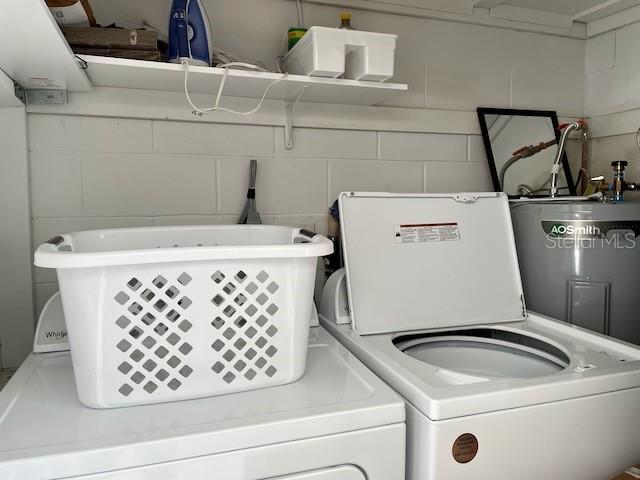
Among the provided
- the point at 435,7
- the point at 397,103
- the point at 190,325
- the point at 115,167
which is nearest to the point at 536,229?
the point at 397,103

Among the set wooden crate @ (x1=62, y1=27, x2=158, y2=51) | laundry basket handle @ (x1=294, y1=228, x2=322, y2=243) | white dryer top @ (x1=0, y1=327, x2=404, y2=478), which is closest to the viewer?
white dryer top @ (x1=0, y1=327, x2=404, y2=478)

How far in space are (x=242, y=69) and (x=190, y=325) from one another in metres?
0.75

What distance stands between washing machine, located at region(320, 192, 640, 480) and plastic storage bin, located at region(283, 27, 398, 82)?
340mm

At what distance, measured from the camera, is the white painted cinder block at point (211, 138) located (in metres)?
1.48

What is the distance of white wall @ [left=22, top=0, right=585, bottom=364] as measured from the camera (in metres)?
1.41

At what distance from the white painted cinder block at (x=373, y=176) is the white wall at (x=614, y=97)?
786mm

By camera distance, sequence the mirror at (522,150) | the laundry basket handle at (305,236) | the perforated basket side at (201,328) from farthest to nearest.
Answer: the mirror at (522,150) < the laundry basket handle at (305,236) < the perforated basket side at (201,328)

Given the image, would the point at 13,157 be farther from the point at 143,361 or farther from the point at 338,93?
the point at 338,93

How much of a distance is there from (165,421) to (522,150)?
1.62 metres

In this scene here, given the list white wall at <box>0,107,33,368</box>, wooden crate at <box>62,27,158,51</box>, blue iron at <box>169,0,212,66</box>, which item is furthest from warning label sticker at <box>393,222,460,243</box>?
white wall at <box>0,107,33,368</box>

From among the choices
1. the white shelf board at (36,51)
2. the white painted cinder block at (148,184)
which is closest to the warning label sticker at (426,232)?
the white painted cinder block at (148,184)

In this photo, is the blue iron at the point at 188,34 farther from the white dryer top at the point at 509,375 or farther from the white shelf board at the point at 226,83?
the white dryer top at the point at 509,375

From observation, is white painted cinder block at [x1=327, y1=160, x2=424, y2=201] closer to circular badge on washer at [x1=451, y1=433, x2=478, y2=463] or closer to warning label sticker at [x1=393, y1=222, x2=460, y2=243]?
warning label sticker at [x1=393, y1=222, x2=460, y2=243]

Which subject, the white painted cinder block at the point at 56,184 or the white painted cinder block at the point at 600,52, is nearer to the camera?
the white painted cinder block at the point at 56,184
